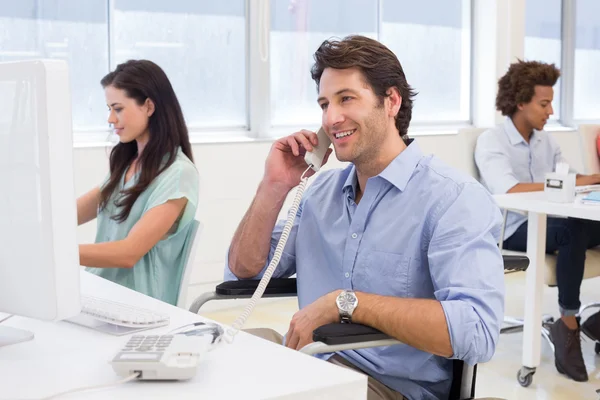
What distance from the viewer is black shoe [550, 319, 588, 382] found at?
127 inches

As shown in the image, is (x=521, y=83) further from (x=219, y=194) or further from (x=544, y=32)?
(x=544, y=32)

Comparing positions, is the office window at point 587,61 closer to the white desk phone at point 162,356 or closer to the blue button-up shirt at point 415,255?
the blue button-up shirt at point 415,255

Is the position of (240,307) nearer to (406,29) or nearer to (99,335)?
(406,29)

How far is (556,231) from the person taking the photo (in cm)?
337

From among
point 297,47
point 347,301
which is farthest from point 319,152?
point 297,47

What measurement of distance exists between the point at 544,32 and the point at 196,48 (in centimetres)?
310

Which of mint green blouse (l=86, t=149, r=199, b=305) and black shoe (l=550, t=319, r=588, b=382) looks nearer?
mint green blouse (l=86, t=149, r=199, b=305)

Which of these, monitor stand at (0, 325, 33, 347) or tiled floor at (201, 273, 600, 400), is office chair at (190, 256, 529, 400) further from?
tiled floor at (201, 273, 600, 400)

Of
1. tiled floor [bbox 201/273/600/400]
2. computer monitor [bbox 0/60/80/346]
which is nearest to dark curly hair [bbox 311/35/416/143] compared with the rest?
computer monitor [bbox 0/60/80/346]

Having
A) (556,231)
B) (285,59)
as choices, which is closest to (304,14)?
(285,59)

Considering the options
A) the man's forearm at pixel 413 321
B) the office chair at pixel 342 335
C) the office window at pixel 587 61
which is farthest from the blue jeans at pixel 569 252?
the office window at pixel 587 61

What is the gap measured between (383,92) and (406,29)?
12.5 feet

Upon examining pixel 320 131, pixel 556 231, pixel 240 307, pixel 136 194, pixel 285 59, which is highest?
pixel 285 59

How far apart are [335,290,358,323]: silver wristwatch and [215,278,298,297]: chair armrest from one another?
33 cm
